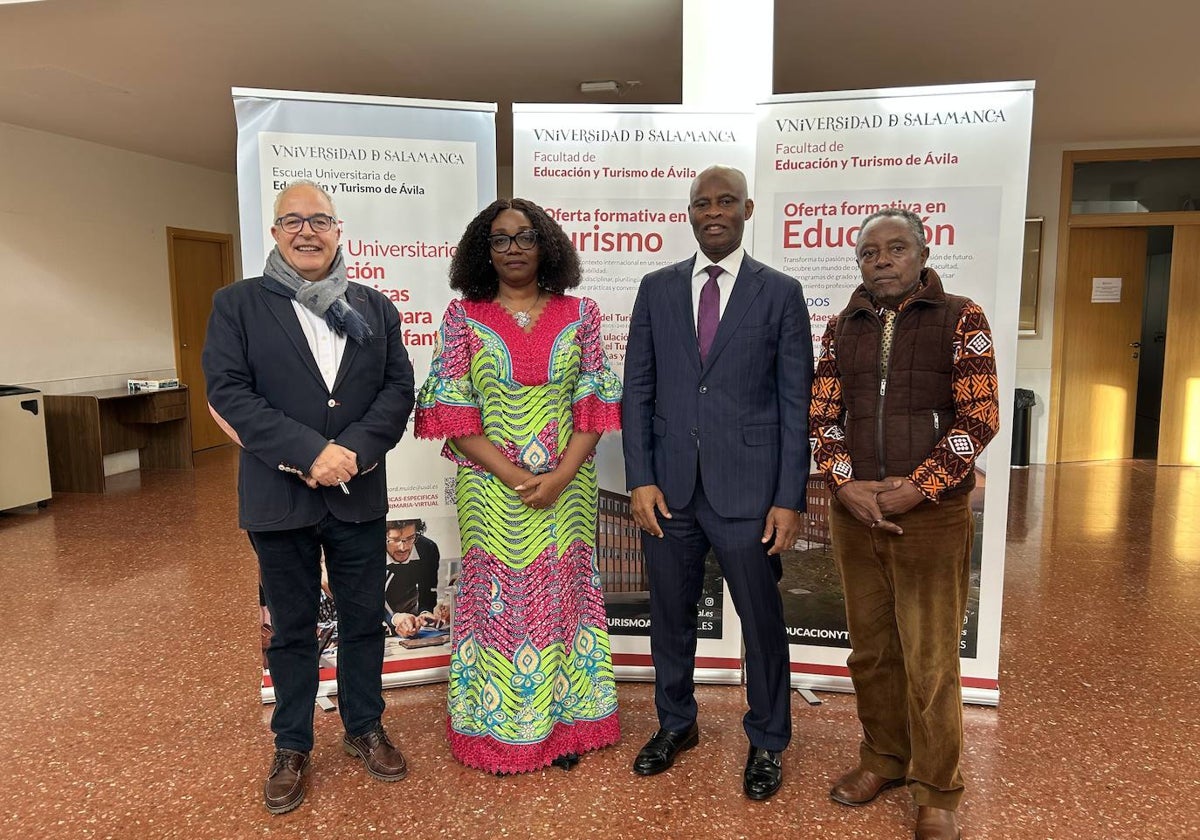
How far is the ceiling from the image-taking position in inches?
178

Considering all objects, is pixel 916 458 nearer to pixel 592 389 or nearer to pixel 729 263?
pixel 729 263

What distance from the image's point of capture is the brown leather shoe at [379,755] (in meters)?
2.43

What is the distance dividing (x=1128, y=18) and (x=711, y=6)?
10.4 feet

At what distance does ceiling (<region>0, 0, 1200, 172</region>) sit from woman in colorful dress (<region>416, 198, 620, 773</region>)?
280 cm

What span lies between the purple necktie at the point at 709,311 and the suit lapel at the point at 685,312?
2 centimetres

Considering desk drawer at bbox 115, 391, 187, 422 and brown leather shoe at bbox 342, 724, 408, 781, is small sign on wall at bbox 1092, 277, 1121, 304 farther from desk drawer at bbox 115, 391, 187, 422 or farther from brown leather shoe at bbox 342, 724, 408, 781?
desk drawer at bbox 115, 391, 187, 422

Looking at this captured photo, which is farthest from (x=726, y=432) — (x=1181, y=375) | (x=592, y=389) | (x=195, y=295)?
(x=195, y=295)

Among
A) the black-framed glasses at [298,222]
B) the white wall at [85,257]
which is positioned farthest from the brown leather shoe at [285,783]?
the white wall at [85,257]

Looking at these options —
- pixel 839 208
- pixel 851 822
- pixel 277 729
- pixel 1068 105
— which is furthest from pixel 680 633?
pixel 1068 105

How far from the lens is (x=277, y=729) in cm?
238

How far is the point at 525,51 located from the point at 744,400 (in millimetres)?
4024

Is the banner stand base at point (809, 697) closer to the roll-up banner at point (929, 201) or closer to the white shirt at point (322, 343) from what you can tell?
the roll-up banner at point (929, 201)

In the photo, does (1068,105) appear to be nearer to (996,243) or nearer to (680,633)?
(996,243)

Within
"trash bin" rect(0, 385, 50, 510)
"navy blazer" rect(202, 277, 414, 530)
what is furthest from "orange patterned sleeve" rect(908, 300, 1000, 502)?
"trash bin" rect(0, 385, 50, 510)
